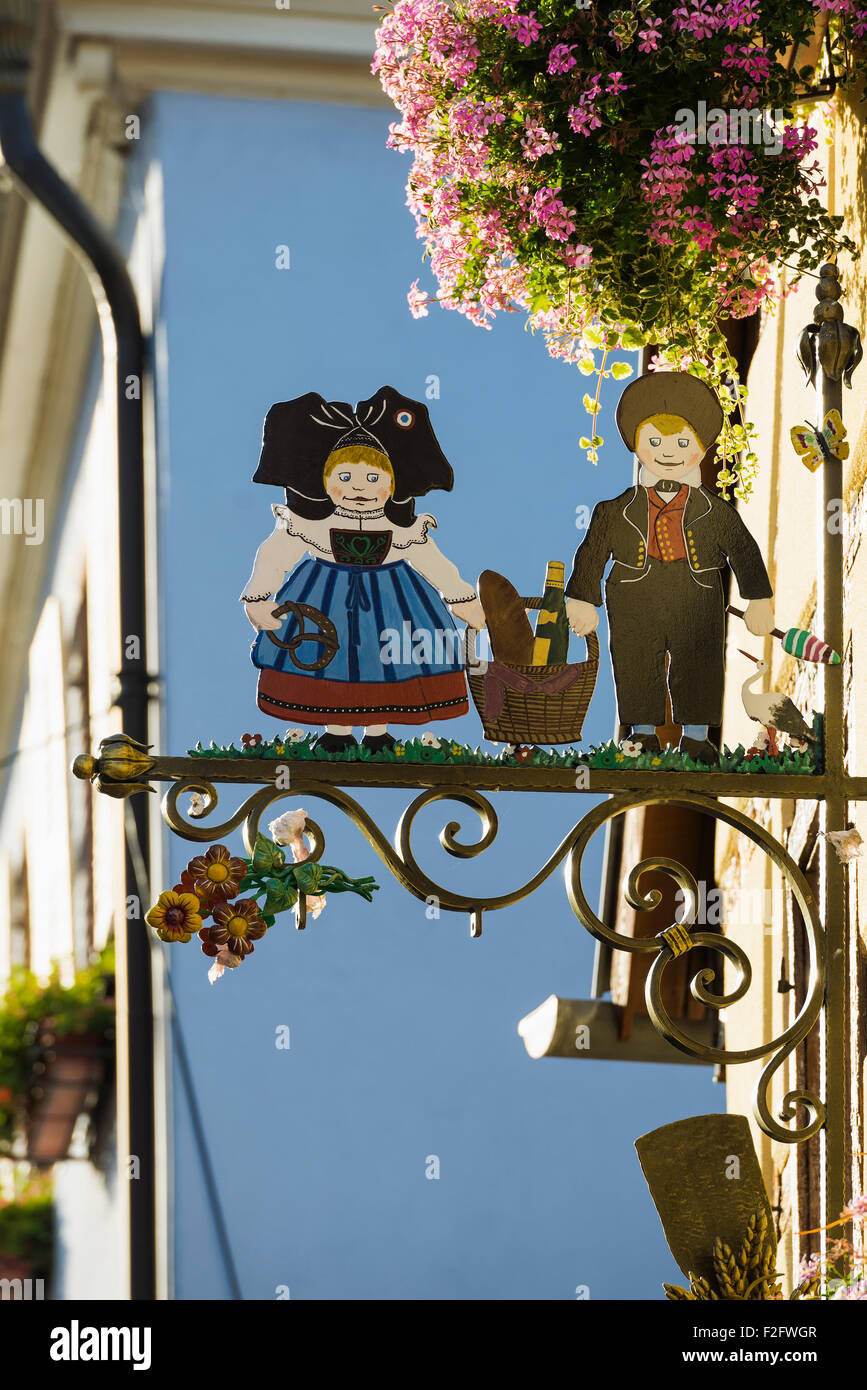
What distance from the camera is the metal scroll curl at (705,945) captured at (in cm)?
214

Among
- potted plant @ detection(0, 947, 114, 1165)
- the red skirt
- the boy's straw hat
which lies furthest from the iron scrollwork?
potted plant @ detection(0, 947, 114, 1165)

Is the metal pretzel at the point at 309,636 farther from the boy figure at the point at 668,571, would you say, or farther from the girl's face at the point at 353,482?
the boy figure at the point at 668,571

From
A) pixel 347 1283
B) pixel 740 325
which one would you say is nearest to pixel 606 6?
pixel 740 325

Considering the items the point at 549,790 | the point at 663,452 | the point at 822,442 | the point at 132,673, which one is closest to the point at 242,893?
the point at 549,790

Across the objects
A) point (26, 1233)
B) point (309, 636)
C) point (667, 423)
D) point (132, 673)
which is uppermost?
Answer: point (132, 673)

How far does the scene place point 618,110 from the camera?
2562 mm

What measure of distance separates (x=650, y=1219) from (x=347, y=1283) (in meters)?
1.34

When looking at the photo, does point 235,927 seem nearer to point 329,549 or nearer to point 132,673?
point 329,549

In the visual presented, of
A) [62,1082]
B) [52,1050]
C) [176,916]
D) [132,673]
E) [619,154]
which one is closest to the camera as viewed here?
[176,916]

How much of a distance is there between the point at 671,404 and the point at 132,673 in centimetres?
441

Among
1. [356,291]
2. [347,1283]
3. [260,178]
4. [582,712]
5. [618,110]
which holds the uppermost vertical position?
[260,178]

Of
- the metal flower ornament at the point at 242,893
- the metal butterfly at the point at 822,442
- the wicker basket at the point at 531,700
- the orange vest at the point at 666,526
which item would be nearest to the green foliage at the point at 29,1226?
the metal flower ornament at the point at 242,893

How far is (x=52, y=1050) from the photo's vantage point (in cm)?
732
